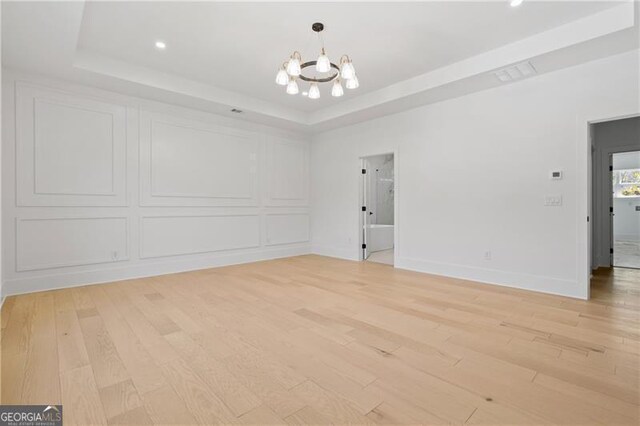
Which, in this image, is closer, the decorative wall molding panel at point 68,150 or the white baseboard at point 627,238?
the decorative wall molding panel at point 68,150

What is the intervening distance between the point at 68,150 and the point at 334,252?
16.1 ft

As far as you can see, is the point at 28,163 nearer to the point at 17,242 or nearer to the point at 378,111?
the point at 17,242

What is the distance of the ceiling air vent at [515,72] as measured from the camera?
3634 mm

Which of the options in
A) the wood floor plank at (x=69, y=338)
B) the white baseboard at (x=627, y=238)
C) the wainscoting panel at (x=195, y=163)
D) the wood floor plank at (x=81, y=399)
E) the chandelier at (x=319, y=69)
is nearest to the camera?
the wood floor plank at (x=81, y=399)

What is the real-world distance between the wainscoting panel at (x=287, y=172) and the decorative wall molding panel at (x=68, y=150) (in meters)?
2.74

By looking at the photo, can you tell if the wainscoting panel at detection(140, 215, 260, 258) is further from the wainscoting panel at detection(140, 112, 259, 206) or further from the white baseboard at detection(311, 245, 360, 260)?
the white baseboard at detection(311, 245, 360, 260)

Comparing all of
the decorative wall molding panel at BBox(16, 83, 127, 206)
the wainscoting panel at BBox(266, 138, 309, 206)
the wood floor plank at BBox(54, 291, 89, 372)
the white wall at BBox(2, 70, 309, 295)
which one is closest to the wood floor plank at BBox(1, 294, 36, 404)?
the wood floor plank at BBox(54, 291, 89, 372)

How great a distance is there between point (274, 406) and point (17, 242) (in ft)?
13.9

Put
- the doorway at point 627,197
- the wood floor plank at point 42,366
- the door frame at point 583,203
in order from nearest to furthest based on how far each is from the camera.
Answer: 1. the wood floor plank at point 42,366
2. the door frame at point 583,203
3. the doorway at point 627,197

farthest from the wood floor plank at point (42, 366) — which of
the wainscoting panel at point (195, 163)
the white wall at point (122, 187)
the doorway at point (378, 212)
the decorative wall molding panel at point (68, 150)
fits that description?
the doorway at point (378, 212)

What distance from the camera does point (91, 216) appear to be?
430 centimetres

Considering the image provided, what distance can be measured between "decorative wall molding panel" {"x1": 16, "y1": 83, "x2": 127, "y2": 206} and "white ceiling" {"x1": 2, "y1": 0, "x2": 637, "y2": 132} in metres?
0.40

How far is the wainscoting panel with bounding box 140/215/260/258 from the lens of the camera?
4852 mm

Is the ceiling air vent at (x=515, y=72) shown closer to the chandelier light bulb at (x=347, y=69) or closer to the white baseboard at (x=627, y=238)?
the chandelier light bulb at (x=347, y=69)
